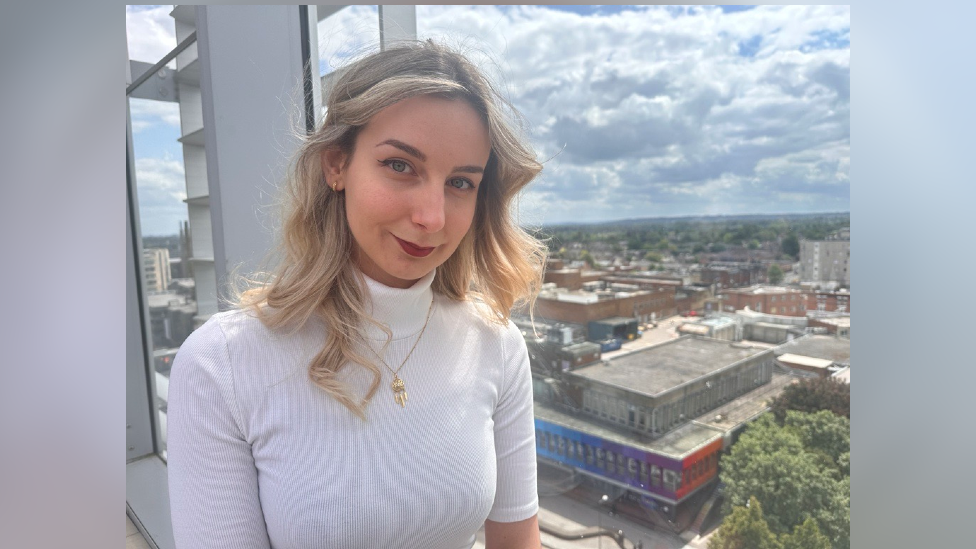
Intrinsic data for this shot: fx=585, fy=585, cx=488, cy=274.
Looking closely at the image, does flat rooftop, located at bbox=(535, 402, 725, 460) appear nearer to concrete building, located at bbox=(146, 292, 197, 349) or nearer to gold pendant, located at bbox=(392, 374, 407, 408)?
concrete building, located at bbox=(146, 292, 197, 349)

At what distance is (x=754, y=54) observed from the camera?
10.2 ft

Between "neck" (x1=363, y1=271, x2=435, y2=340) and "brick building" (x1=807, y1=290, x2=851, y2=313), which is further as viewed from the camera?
"brick building" (x1=807, y1=290, x2=851, y2=313)

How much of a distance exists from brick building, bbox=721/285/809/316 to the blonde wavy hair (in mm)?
3209

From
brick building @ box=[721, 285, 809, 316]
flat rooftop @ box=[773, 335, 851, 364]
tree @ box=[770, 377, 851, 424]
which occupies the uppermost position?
brick building @ box=[721, 285, 809, 316]

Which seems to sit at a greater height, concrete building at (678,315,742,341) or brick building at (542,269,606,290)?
brick building at (542,269,606,290)

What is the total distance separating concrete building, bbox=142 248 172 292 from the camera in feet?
4.93

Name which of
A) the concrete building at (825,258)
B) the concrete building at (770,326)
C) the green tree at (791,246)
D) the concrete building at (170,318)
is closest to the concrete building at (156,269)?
Answer: the concrete building at (170,318)

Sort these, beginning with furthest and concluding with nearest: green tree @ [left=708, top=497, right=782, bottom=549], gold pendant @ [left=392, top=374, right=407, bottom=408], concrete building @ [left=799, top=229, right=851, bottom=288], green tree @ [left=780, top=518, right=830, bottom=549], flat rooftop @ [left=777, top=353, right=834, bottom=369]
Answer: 1. green tree @ [left=708, top=497, right=782, bottom=549]
2. green tree @ [left=780, top=518, right=830, bottom=549]
3. flat rooftop @ [left=777, top=353, right=834, bottom=369]
4. concrete building @ [left=799, top=229, right=851, bottom=288]
5. gold pendant @ [left=392, top=374, right=407, bottom=408]

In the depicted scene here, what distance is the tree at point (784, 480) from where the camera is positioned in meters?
3.83

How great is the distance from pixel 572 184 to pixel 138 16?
6.25ft

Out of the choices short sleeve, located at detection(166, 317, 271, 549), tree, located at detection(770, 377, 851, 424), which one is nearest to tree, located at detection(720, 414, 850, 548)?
tree, located at detection(770, 377, 851, 424)

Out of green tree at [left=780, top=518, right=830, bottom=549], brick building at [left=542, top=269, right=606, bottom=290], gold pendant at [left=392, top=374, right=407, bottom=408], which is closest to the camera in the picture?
gold pendant at [left=392, top=374, right=407, bottom=408]
